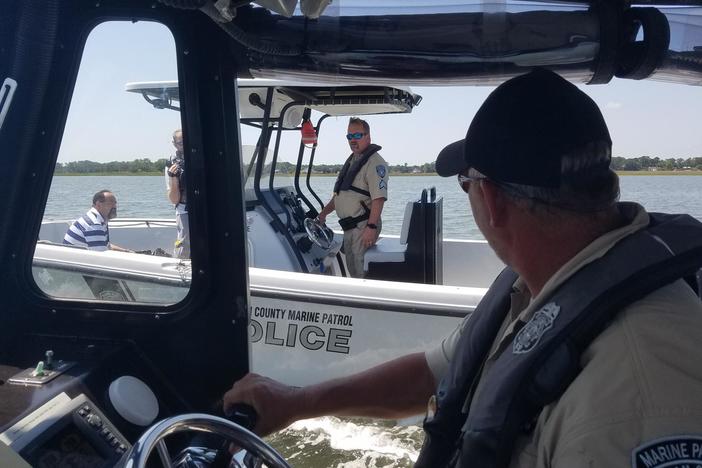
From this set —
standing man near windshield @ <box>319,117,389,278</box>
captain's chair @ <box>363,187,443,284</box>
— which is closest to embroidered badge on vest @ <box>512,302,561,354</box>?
captain's chair @ <box>363,187,443,284</box>

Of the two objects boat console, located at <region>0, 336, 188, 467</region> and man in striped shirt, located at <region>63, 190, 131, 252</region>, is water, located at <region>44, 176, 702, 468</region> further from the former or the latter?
boat console, located at <region>0, 336, 188, 467</region>

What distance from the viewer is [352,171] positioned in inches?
214

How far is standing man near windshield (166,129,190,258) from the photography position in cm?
179

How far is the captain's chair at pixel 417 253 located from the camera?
5.02 meters

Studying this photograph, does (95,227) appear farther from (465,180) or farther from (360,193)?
(360,193)

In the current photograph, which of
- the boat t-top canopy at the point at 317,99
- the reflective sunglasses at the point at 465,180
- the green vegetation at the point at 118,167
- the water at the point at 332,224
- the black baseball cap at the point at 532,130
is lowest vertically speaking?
the water at the point at 332,224

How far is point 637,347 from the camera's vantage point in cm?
97

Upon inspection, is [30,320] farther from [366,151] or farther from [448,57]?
[366,151]

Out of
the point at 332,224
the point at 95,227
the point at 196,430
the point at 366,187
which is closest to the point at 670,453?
the point at 196,430

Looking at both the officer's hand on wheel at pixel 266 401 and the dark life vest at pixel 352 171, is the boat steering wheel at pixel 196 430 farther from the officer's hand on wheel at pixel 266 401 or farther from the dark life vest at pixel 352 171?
the dark life vest at pixel 352 171

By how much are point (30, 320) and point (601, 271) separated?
147 centimetres

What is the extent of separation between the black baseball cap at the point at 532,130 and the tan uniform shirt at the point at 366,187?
13.4ft

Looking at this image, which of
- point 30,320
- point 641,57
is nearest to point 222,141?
point 30,320

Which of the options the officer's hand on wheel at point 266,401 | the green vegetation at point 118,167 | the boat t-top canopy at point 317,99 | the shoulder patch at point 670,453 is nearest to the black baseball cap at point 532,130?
the shoulder patch at point 670,453
